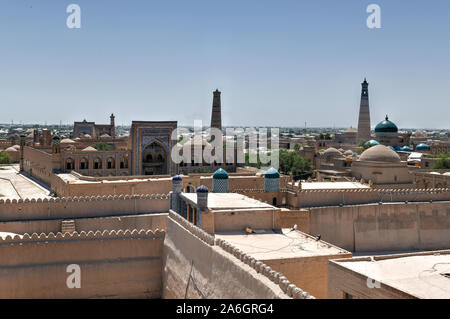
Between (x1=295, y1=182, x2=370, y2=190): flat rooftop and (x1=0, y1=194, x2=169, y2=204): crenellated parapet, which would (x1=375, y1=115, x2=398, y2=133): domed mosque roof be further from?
(x1=0, y1=194, x2=169, y2=204): crenellated parapet

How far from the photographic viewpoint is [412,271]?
9.47m

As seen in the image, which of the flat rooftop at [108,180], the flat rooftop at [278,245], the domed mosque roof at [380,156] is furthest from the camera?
the domed mosque roof at [380,156]

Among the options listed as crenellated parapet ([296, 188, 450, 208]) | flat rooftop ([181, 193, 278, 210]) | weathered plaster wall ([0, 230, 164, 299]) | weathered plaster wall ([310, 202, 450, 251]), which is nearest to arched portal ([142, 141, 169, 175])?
crenellated parapet ([296, 188, 450, 208])

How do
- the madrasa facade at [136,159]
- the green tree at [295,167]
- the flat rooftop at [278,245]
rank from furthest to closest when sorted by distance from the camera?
the green tree at [295,167], the madrasa facade at [136,159], the flat rooftop at [278,245]

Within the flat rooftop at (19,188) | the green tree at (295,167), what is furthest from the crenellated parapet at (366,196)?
the green tree at (295,167)

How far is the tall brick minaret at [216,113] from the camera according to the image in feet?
151

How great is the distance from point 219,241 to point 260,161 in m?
34.9

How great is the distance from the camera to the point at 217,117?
46125mm

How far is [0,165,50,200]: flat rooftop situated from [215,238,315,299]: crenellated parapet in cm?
1500

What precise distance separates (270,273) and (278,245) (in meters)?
4.44

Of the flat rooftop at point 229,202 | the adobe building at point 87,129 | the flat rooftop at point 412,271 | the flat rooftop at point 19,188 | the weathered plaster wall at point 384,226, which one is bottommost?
the weathered plaster wall at point 384,226

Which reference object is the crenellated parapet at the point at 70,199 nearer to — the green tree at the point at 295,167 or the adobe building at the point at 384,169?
the adobe building at the point at 384,169

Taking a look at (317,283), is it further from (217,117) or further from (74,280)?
(217,117)

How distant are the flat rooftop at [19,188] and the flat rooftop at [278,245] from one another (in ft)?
42.2
